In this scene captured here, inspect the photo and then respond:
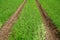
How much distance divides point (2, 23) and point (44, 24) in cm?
379

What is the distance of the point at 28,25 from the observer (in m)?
16.9

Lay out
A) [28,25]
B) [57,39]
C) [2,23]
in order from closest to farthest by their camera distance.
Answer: [57,39] → [28,25] → [2,23]

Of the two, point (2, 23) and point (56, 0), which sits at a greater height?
point (2, 23)

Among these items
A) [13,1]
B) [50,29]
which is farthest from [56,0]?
[50,29]

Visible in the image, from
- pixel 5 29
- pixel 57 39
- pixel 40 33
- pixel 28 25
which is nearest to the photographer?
pixel 57 39

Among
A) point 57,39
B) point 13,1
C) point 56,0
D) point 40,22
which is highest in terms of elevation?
point 57,39

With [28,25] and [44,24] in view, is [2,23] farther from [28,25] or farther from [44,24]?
[44,24]

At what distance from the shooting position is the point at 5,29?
15828 mm

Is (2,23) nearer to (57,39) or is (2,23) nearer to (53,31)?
(53,31)

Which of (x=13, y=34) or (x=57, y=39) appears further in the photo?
(x=13, y=34)

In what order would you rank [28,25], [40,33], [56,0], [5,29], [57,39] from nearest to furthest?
1. [57,39]
2. [40,33]
3. [5,29]
4. [28,25]
5. [56,0]

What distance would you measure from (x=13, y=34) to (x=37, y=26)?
2.67 m

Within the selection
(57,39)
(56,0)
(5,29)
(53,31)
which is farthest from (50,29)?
(56,0)

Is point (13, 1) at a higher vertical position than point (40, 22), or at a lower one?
lower
